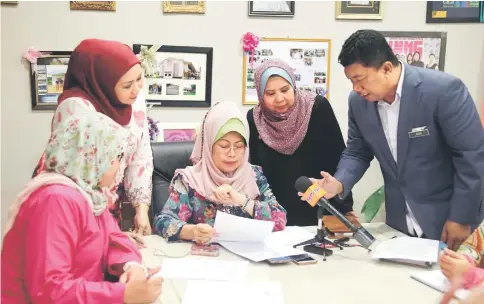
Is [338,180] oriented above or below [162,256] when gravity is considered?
above

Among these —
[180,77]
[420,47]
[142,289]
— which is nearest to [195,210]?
[142,289]

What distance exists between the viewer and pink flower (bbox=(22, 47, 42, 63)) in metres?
2.81

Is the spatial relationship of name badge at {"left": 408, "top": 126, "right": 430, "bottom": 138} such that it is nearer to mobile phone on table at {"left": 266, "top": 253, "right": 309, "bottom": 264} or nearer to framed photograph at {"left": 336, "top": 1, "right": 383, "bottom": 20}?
mobile phone on table at {"left": 266, "top": 253, "right": 309, "bottom": 264}

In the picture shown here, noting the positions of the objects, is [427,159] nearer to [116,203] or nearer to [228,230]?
[228,230]

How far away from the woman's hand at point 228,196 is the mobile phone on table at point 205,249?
0.62 ft

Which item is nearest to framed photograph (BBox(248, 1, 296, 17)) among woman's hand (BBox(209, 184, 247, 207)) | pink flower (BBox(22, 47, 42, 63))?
pink flower (BBox(22, 47, 42, 63))

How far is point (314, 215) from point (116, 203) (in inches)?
34.4

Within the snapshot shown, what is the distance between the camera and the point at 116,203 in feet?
6.39

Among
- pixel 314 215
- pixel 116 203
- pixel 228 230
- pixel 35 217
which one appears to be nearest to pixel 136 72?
pixel 116 203

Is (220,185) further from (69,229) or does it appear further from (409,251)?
(69,229)

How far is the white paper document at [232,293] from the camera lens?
1.36 metres

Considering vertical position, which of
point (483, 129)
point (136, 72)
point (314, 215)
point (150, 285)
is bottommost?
point (314, 215)

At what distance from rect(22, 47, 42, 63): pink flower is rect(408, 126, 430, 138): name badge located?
6.73ft

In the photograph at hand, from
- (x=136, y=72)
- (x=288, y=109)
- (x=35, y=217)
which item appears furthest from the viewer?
(x=288, y=109)
